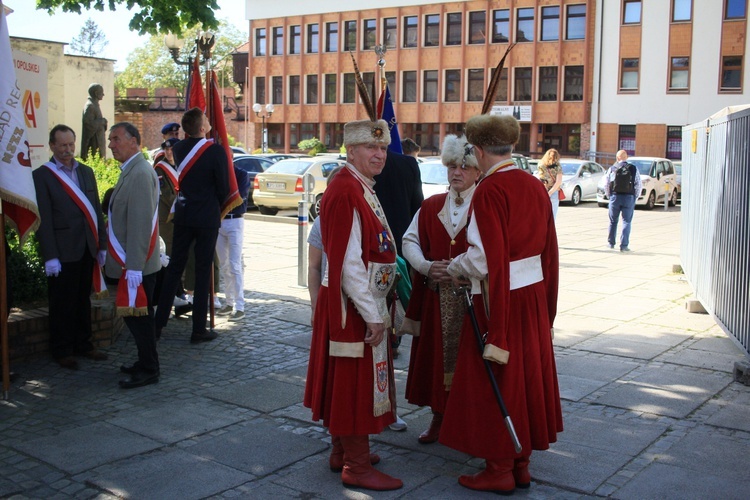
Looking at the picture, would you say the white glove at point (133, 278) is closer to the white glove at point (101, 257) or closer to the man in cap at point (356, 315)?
the white glove at point (101, 257)

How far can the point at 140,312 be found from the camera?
252 inches

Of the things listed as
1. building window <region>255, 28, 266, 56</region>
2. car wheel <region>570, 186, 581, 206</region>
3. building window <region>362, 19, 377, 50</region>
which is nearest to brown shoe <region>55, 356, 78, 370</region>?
car wheel <region>570, 186, 581, 206</region>

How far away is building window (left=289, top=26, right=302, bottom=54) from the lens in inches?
2283

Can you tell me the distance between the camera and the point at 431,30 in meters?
52.7

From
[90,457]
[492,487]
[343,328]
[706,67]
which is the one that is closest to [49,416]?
[90,457]

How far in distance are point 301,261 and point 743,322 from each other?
5512 mm

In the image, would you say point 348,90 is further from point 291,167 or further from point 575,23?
point 291,167

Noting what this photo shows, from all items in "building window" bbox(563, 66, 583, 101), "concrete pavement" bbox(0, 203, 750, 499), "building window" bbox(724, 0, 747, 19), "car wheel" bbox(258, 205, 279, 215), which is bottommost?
"concrete pavement" bbox(0, 203, 750, 499)

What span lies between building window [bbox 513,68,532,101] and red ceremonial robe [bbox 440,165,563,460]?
4654cm

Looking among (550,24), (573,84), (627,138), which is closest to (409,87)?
(550,24)

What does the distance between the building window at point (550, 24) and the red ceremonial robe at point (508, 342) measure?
46412mm

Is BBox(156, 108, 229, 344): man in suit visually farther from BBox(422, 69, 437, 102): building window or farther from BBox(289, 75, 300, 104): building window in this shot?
BBox(289, 75, 300, 104): building window

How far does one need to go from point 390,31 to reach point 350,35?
299 cm

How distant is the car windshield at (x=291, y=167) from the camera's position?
2267cm
